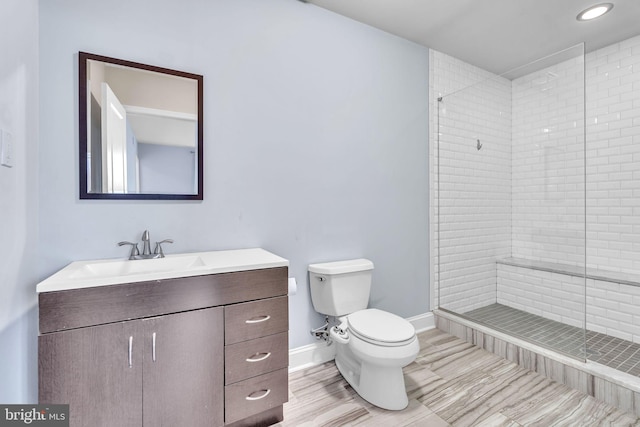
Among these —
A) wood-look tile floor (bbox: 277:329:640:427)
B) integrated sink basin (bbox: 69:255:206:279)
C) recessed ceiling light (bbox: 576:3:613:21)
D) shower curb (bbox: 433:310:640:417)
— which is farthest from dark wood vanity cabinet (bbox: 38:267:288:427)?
recessed ceiling light (bbox: 576:3:613:21)

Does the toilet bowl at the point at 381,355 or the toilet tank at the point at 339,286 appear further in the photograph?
the toilet tank at the point at 339,286

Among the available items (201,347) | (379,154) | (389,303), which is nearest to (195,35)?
(379,154)

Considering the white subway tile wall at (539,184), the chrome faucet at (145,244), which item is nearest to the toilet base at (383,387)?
the white subway tile wall at (539,184)

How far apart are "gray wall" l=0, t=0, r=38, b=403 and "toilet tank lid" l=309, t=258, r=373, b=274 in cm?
143

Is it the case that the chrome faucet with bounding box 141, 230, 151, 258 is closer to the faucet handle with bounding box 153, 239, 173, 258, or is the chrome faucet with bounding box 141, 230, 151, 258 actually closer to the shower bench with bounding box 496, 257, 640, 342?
the faucet handle with bounding box 153, 239, 173, 258

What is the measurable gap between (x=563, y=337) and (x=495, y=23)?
2.39 m

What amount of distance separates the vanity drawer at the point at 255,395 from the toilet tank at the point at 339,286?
565 millimetres

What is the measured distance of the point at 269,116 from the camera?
6.09 ft

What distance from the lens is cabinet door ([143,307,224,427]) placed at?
118 cm

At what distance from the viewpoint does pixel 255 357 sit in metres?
1.39

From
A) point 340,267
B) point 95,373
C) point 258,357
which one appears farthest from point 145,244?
point 340,267

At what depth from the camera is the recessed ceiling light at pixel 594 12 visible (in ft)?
6.56

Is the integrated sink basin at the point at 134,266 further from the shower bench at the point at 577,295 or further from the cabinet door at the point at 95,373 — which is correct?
the shower bench at the point at 577,295

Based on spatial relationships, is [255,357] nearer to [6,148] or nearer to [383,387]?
[383,387]
